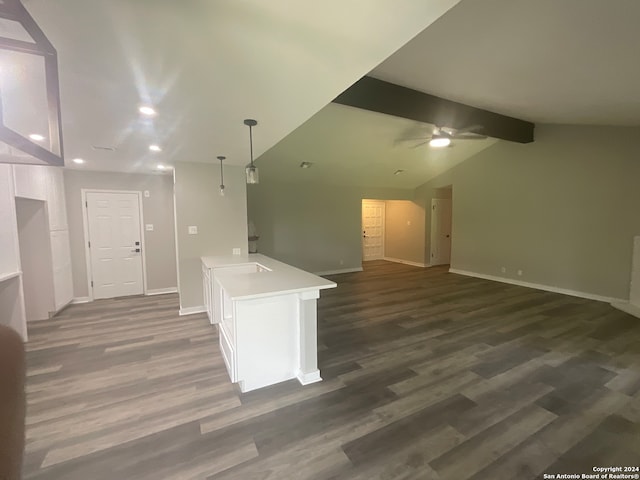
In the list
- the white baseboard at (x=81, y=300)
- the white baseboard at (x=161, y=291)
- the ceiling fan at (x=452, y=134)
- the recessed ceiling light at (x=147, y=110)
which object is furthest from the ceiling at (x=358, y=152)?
the white baseboard at (x=81, y=300)

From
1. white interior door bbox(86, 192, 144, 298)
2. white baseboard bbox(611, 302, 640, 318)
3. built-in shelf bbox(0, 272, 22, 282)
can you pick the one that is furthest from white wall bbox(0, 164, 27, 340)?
white baseboard bbox(611, 302, 640, 318)

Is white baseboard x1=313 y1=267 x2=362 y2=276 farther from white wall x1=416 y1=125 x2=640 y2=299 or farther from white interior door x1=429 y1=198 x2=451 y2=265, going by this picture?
white wall x1=416 y1=125 x2=640 y2=299

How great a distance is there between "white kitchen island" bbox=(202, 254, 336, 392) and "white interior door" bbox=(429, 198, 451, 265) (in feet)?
22.3

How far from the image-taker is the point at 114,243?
18.0ft

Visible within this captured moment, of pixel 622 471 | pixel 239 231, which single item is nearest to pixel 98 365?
pixel 239 231

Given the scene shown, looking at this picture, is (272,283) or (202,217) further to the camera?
(202,217)

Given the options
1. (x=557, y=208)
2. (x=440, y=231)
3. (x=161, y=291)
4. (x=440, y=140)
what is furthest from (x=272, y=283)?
(x=440, y=231)

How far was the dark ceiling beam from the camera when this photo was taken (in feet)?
12.6

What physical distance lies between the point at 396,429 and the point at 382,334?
1.66 m

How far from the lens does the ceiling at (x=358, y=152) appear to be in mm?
4652

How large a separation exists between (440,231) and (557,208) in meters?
3.47

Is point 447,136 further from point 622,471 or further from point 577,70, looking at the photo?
point 622,471

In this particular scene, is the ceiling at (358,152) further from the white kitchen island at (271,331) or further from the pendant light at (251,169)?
the white kitchen island at (271,331)

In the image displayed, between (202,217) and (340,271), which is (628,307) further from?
(202,217)
